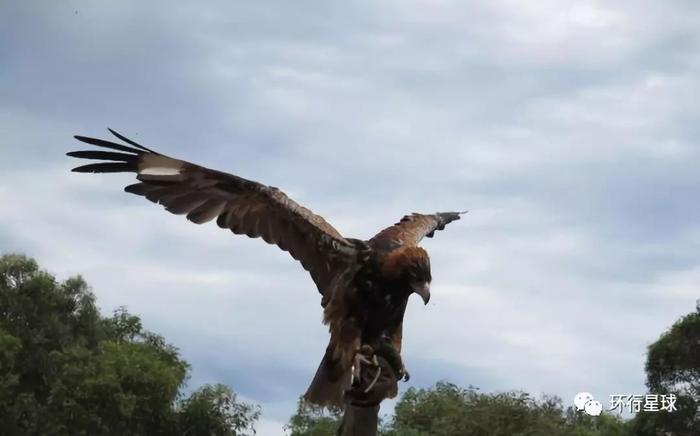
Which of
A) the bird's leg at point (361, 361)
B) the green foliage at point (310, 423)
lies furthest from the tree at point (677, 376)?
the bird's leg at point (361, 361)

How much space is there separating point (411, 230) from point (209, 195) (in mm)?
1857

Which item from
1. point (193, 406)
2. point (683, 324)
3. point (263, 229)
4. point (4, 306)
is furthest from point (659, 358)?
point (263, 229)

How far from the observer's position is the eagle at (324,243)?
33.0 feet

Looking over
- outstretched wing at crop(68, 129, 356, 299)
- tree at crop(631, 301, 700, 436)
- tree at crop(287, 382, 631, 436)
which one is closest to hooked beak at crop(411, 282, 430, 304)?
outstretched wing at crop(68, 129, 356, 299)

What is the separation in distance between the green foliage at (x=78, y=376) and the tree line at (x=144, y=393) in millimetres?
41

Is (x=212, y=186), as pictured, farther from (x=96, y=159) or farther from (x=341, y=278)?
(x=341, y=278)

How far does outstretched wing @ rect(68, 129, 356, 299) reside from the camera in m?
11.5

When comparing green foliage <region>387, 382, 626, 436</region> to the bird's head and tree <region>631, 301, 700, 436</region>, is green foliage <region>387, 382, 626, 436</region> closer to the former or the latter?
tree <region>631, 301, 700, 436</region>

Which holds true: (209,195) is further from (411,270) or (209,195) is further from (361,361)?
(361,361)

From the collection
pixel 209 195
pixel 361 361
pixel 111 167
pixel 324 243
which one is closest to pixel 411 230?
pixel 324 243

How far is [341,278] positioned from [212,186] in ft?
6.24

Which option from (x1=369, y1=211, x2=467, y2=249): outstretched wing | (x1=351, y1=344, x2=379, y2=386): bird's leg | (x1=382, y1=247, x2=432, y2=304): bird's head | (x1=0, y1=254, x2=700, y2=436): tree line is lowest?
(x1=351, y1=344, x2=379, y2=386): bird's leg

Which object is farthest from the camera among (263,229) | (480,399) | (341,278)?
(480,399)

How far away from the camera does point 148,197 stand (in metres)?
11.8
